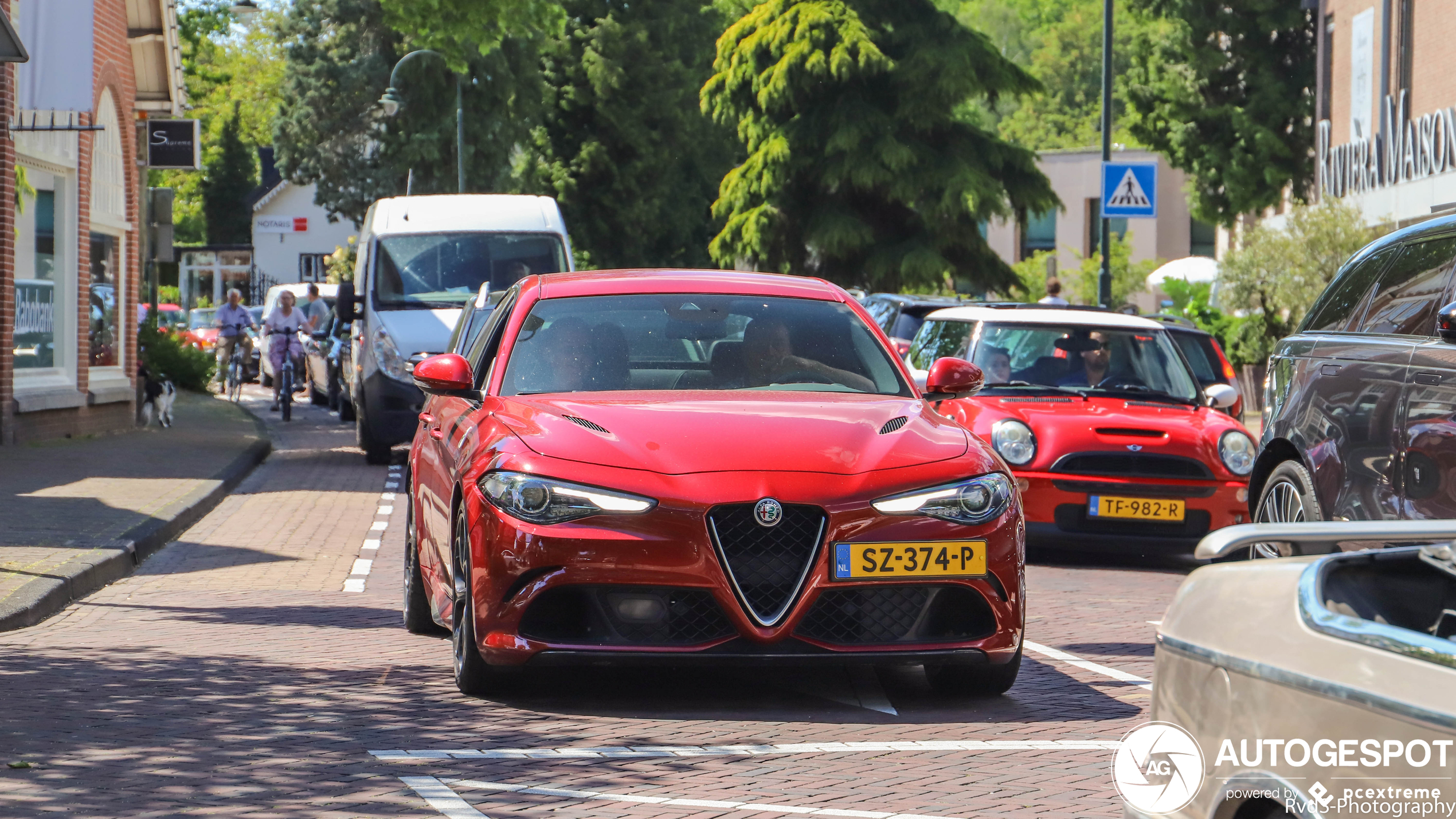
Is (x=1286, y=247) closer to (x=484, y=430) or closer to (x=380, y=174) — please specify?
(x=484, y=430)

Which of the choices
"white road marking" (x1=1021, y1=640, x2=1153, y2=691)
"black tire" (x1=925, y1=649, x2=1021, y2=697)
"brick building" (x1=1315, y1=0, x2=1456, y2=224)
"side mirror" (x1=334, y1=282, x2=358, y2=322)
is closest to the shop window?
"brick building" (x1=1315, y1=0, x2=1456, y2=224)

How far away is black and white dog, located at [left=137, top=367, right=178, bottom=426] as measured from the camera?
882 inches

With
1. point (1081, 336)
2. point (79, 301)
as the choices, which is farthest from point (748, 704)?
point (79, 301)

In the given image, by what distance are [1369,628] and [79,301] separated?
20235 millimetres

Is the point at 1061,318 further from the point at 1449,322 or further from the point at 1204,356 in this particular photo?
the point at 1449,322

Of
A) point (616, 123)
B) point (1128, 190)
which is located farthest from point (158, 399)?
point (616, 123)

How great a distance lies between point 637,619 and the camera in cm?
612

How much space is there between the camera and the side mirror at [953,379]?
7.30m

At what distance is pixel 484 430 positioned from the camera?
22.2 feet

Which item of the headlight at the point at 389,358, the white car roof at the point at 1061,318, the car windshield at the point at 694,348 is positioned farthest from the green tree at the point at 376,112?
the car windshield at the point at 694,348

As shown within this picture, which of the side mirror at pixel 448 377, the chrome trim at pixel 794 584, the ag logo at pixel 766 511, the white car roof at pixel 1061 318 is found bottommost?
the chrome trim at pixel 794 584

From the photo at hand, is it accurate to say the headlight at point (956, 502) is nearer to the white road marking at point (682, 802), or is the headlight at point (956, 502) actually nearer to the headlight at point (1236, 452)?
the white road marking at point (682, 802)

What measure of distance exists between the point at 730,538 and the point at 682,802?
1.21 metres

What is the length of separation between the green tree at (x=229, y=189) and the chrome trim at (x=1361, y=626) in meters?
101
